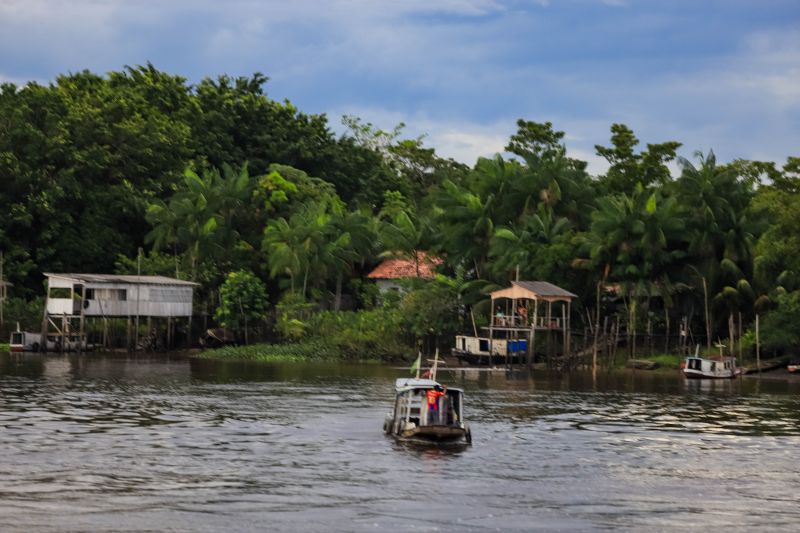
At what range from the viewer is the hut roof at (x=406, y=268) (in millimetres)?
83500

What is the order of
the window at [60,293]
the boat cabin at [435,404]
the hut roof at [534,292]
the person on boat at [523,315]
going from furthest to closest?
the window at [60,293] → the person on boat at [523,315] → the hut roof at [534,292] → the boat cabin at [435,404]

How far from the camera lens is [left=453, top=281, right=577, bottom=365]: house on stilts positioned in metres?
67.5

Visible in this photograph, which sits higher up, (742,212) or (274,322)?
(742,212)

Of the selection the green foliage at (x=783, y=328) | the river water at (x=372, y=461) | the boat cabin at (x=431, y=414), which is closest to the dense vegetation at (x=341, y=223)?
the green foliage at (x=783, y=328)

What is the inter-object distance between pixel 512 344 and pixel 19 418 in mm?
34398

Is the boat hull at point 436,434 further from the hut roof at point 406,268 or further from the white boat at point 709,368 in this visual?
the hut roof at point 406,268

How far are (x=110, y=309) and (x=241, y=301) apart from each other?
26.0 feet

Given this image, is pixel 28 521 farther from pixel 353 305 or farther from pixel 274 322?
pixel 353 305

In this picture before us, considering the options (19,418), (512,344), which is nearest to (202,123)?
(512,344)

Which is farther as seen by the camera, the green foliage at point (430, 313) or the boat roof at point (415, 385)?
the green foliage at point (430, 313)

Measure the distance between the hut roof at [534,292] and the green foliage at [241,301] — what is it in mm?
17711

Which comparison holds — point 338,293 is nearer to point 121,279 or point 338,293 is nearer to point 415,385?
point 121,279

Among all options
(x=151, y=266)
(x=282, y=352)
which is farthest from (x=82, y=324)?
(x=282, y=352)

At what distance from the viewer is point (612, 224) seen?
6950 cm
